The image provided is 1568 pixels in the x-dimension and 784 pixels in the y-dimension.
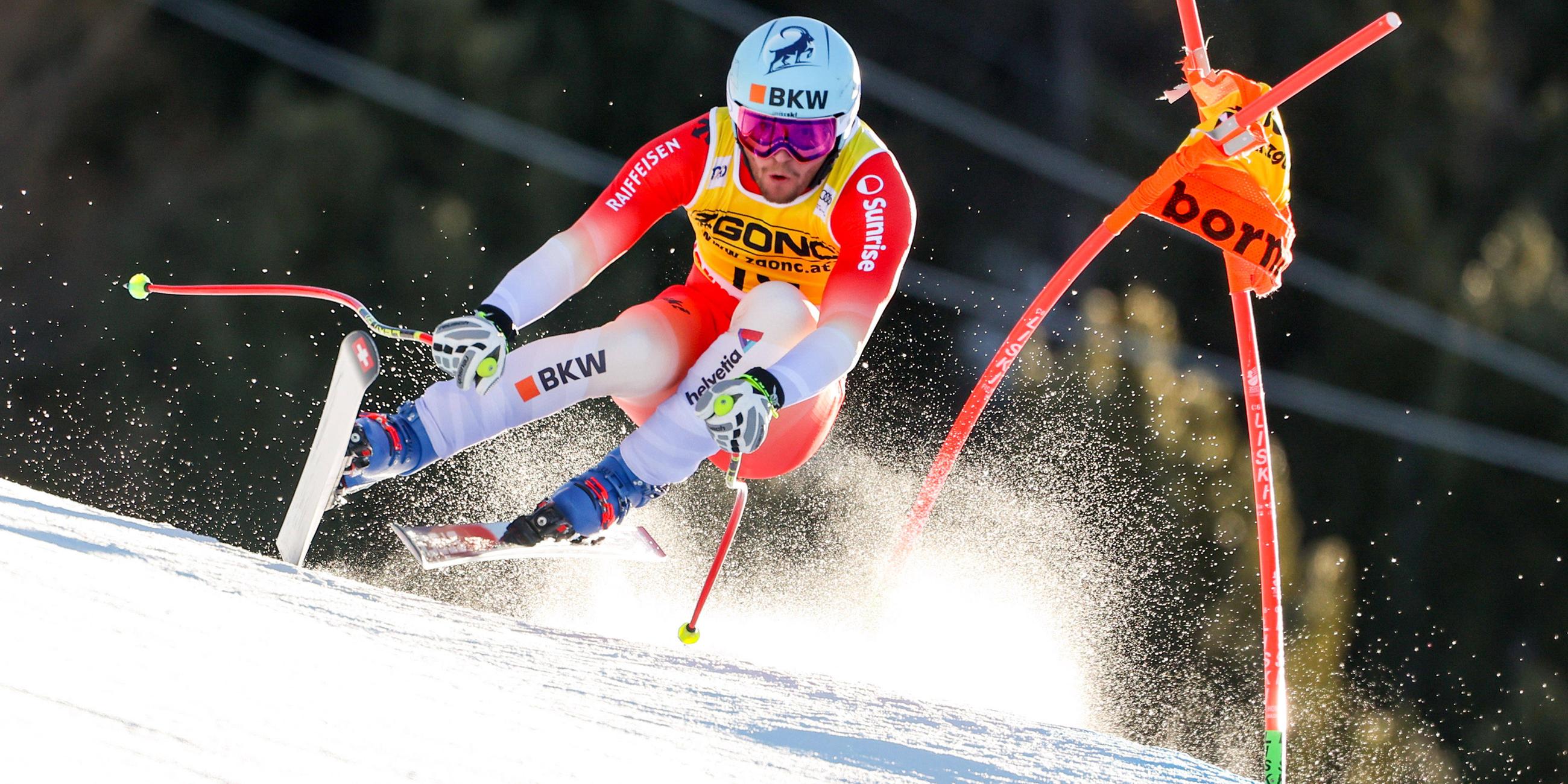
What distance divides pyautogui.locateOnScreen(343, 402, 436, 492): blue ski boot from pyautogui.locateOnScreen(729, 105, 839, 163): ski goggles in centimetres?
119

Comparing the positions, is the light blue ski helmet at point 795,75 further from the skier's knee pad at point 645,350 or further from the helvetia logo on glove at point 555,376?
the helvetia logo on glove at point 555,376

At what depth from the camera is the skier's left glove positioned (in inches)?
140

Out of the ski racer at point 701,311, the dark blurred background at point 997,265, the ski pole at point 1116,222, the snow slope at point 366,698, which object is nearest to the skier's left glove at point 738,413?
the ski racer at point 701,311

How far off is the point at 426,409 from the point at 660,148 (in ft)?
3.24

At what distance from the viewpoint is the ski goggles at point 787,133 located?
12.8ft

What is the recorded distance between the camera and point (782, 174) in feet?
13.1

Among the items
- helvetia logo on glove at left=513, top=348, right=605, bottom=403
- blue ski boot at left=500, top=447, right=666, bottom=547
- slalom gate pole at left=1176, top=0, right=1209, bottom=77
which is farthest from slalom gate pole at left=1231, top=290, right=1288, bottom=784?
helvetia logo on glove at left=513, top=348, right=605, bottom=403

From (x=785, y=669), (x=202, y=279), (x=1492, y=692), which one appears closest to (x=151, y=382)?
(x=202, y=279)

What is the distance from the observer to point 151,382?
36.0ft

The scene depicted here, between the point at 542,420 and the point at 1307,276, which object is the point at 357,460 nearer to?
the point at 542,420

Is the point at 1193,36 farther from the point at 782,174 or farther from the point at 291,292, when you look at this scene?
the point at 291,292

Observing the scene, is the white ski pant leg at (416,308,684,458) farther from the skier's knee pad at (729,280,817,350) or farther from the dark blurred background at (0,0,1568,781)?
the dark blurred background at (0,0,1568,781)

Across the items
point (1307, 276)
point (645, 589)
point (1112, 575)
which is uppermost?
point (1307, 276)

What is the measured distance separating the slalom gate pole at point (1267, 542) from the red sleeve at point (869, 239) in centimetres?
100
